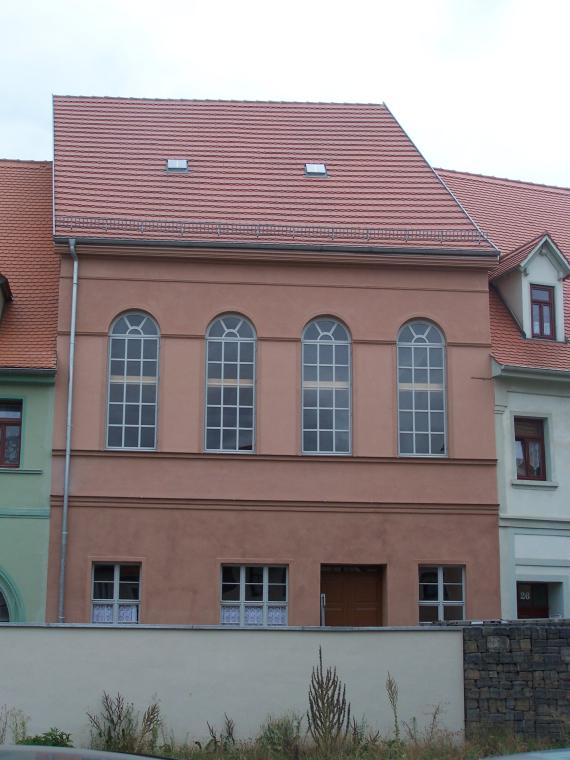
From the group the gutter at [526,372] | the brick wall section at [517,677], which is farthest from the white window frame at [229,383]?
the brick wall section at [517,677]

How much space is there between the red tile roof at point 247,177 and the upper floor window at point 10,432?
3576 mm

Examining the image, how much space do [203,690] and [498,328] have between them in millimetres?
11053

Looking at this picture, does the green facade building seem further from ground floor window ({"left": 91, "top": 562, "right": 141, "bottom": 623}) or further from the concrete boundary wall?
the concrete boundary wall

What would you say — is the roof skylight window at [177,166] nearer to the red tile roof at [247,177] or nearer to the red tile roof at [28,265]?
the red tile roof at [247,177]

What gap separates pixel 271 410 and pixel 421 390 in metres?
2.98

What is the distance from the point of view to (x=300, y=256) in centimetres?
2241

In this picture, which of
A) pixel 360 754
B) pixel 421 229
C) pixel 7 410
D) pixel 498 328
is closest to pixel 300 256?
pixel 421 229

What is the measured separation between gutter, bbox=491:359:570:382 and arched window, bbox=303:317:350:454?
288 centimetres

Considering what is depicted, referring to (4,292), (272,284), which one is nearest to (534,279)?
(272,284)

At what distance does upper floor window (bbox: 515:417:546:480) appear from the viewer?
2264 centimetres

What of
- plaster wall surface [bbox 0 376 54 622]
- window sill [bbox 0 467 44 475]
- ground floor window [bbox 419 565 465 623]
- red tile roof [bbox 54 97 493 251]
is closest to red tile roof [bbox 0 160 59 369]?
plaster wall surface [bbox 0 376 54 622]

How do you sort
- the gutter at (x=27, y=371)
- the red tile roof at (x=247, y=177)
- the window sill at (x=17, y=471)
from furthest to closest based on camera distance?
the red tile roof at (x=247, y=177), the gutter at (x=27, y=371), the window sill at (x=17, y=471)

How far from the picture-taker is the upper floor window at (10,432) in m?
21.3

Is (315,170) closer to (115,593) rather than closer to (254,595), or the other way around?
(254,595)
